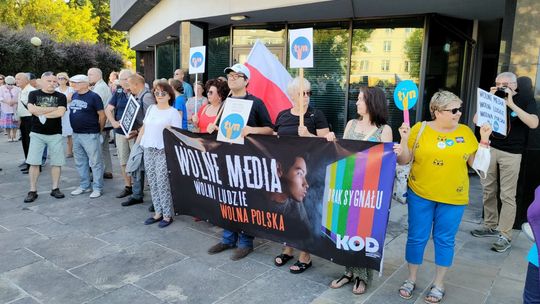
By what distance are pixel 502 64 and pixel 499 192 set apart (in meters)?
1.73

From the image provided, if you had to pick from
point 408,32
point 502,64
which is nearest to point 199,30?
point 408,32

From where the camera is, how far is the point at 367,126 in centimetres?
351

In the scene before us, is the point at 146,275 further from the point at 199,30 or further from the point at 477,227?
the point at 199,30

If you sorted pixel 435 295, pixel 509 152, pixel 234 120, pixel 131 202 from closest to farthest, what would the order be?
pixel 435 295
pixel 234 120
pixel 509 152
pixel 131 202

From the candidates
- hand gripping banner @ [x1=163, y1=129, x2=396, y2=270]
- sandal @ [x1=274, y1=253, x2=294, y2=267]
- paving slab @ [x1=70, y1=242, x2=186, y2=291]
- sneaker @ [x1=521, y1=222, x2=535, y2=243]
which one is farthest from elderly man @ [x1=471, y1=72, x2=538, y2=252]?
paving slab @ [x1=70, y1=242, x2=186, y2=291]

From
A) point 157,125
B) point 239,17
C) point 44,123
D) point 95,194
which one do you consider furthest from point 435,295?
point 239,17

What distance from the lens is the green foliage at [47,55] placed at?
74.5ft

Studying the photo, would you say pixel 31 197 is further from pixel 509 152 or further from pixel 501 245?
pixel 509 152

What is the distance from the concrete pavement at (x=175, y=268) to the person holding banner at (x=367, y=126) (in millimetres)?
101

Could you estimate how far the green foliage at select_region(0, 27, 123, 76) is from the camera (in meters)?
22.7

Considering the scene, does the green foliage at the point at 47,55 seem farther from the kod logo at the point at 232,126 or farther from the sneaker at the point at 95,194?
the kod logo at the point at 232,126

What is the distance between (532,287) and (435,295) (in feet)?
4.65

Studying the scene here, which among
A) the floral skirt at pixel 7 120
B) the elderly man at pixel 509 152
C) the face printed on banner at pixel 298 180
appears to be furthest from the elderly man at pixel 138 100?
the floral skirt at pixel 7 120

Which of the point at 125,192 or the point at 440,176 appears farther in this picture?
the point at 125,192
